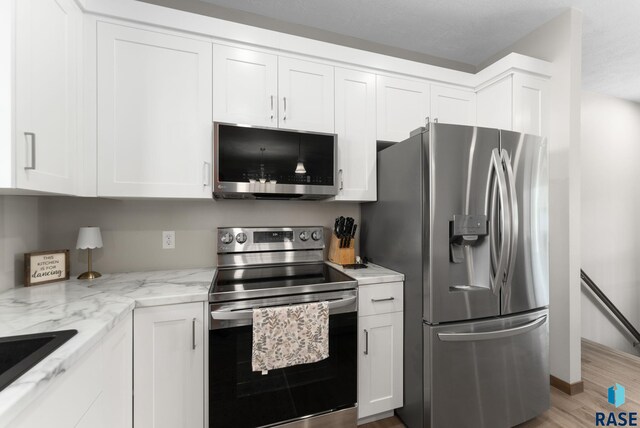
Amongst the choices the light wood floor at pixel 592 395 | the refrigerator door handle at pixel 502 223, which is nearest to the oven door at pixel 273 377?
the light wood floor at pixel 592 395

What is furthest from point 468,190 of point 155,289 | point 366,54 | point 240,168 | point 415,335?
point 155,289

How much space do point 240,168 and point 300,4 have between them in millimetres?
1358

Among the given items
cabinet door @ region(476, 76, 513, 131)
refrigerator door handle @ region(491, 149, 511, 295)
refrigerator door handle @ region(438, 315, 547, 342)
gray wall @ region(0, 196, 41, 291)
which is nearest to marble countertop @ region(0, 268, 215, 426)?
gray wall @ region(0, 196, 41, 291)

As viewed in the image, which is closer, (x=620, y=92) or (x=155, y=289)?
(x=155, y=289)

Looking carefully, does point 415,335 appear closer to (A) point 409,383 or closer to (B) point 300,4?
(A) point 409,383

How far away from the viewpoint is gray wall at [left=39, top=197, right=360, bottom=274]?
1.66 m

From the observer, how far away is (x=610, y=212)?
3357mm

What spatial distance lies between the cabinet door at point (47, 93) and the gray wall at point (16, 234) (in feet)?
1.14

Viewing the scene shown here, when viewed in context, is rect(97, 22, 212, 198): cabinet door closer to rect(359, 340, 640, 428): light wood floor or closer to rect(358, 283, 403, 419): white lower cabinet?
rect(358, 283, 403, 419): white lower cabinet

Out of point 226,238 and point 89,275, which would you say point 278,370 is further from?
point 89,275

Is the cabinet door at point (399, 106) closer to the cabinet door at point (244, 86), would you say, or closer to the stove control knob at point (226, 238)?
the cabinet door at point (244, 86)

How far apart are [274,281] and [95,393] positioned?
0.85 meters

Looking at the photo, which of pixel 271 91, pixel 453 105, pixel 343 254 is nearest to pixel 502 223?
pixel 343 254

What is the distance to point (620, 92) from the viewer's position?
3328 millimetres
